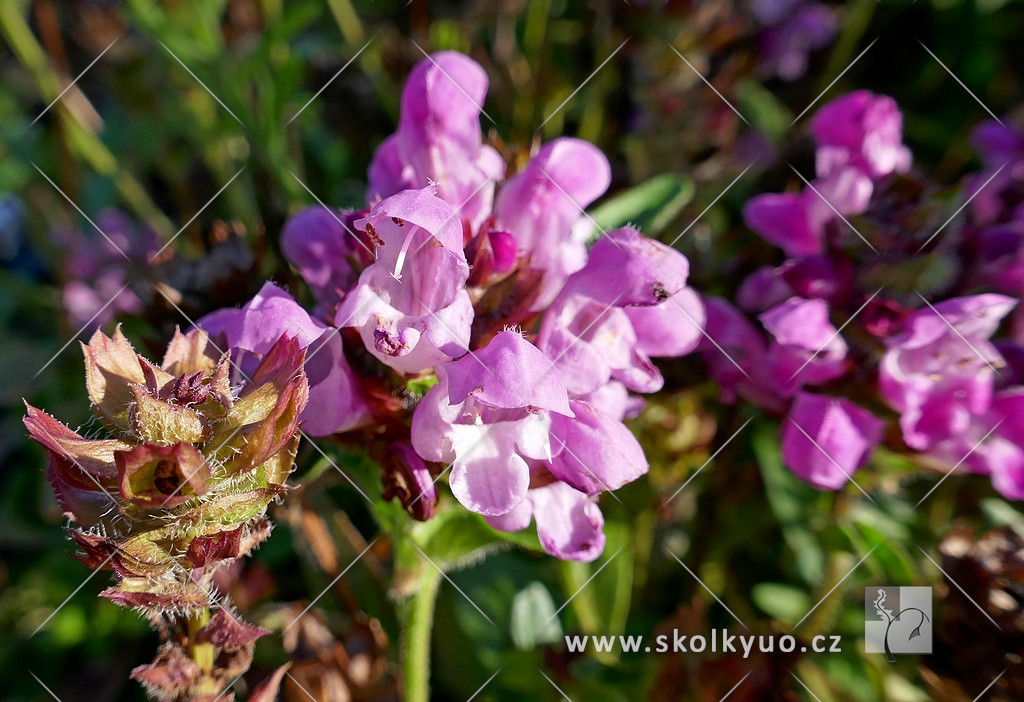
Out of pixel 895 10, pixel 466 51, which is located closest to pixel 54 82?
pixel 466 51

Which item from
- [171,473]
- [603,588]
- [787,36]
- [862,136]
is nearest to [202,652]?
[171,473]

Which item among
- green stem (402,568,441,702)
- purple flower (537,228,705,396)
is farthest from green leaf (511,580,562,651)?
purple flower (537,228,705,396)

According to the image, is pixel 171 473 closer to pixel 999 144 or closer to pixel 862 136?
pixel 862 136

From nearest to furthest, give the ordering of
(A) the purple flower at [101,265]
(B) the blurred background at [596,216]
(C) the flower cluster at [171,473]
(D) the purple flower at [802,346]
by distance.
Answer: (C) the flower cluster at [171,473], (D) the purple flower at [802,346], (B) the blurred background at [596,216], (A) the purple flower at [101,265]

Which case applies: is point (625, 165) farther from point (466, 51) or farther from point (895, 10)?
point (895, 10)

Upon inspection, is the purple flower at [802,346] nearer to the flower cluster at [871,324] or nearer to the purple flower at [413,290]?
the flower cluster at [871,324]

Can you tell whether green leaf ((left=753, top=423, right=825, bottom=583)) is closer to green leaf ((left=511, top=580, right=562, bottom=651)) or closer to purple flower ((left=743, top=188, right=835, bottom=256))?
purple flower ((left=743, top=188, right=835, bottom=256))

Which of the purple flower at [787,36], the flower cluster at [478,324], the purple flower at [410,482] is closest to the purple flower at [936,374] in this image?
the flower cluster at [478,324]
